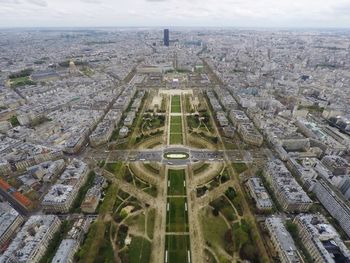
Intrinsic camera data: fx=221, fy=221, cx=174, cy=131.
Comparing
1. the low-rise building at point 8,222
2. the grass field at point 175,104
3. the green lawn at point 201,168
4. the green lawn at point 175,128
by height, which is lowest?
the grass field at point 175,104

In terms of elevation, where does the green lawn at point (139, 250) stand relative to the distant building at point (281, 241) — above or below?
below

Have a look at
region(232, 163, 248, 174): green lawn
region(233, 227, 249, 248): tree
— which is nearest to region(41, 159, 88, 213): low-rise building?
region(233, 227, 249, 248): tree

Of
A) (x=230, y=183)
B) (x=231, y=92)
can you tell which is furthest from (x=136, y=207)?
(x=231, y=92)

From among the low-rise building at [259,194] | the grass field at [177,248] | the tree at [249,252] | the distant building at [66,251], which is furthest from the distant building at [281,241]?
the distant building at [66,251]

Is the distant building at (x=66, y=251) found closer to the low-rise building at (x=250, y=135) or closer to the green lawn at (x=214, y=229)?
the green lawn at (x=214, y=229)

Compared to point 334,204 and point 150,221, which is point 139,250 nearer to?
point 150,221

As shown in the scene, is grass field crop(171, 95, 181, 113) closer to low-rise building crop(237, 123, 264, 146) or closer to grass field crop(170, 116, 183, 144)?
grass field crop(170, 116, 183, 144)

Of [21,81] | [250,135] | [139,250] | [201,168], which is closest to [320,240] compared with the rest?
[201,168]
